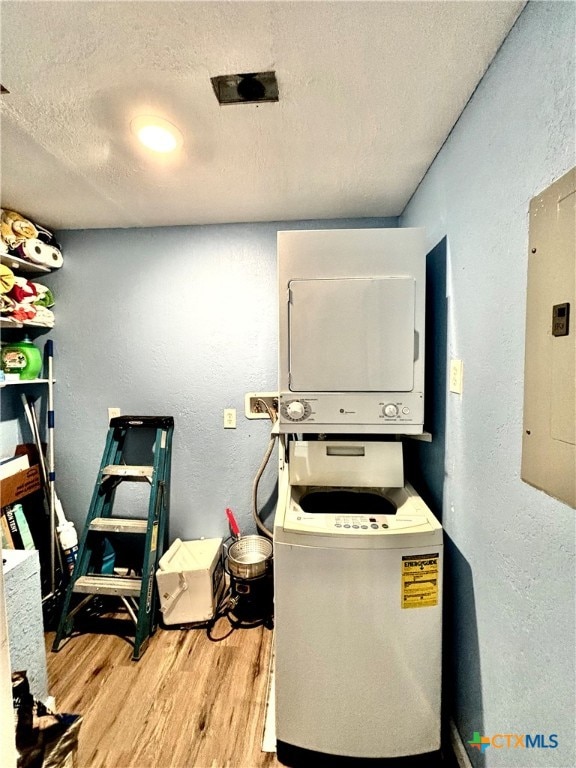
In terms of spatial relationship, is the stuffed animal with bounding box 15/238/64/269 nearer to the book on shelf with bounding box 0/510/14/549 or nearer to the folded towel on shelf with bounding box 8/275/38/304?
the folded towel on shelf with bounding box 8/275/38/304

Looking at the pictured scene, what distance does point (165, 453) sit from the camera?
1.98 metres

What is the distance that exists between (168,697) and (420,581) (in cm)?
123

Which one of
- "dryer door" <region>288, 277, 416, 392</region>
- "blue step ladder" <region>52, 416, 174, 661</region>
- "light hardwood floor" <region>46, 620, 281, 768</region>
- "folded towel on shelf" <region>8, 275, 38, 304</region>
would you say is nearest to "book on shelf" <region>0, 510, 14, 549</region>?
"blue step ladder" <region>52, 416, 174, 661</region>

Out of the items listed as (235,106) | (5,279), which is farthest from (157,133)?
(5,279)

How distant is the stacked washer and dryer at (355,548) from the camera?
1.07 meters

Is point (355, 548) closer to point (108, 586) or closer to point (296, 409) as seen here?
point (296, 409)

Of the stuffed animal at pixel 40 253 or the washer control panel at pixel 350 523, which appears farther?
the stuffed animal at pixel 40 253

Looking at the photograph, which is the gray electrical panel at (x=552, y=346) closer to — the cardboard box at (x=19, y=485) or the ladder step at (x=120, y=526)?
the ladder step at (x=120, y=526)

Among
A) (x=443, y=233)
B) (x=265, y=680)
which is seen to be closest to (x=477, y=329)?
(x=443, y=233)

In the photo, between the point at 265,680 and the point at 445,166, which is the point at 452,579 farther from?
the point at 445,166

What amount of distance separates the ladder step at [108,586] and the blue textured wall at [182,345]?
40cm

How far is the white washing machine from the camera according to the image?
107 cm

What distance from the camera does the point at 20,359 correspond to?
1.93 m

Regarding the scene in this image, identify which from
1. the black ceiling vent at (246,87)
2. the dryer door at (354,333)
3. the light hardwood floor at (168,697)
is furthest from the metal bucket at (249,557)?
the black ceiling vent at (246,87)
